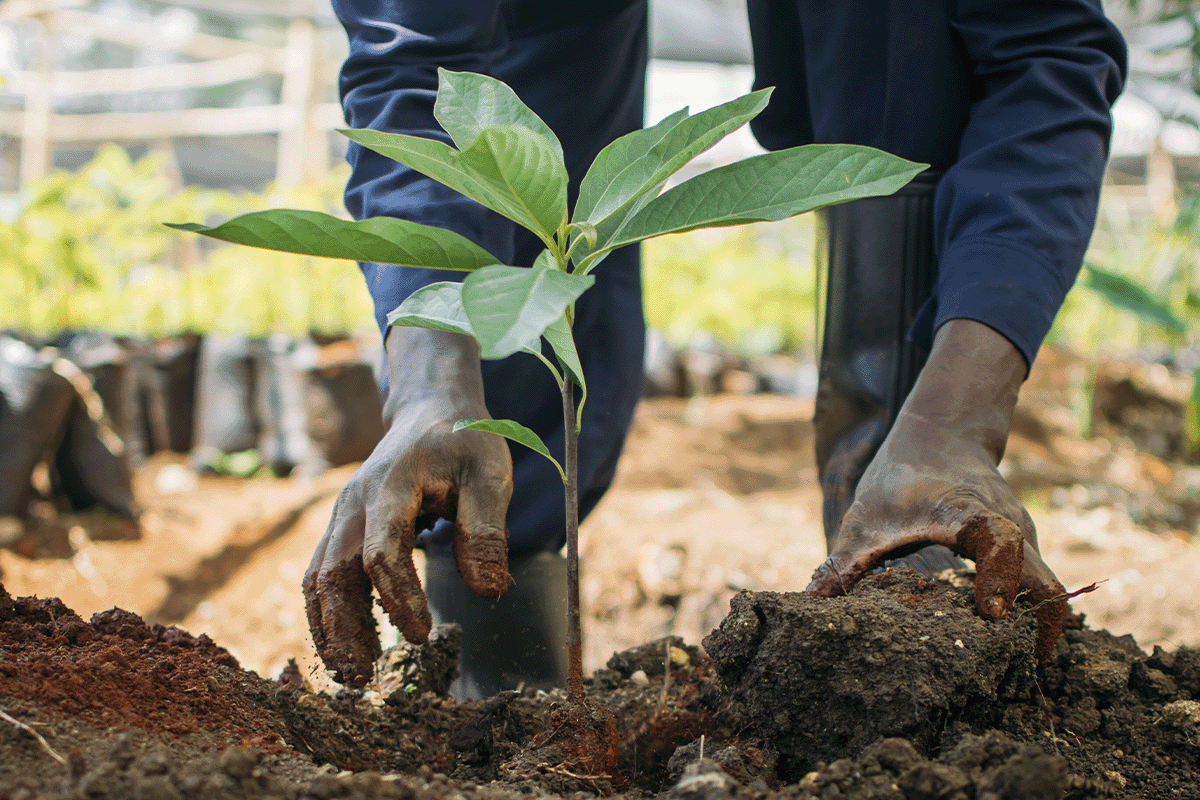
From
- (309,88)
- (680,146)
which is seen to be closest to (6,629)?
(680,146)

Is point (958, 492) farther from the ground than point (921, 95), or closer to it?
closer to it

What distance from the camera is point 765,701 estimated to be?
2.79 feet

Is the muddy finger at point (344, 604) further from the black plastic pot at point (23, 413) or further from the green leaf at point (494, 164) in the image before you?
the black plastic pot at point (23, 413)

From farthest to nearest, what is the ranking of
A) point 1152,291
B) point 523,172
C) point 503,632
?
point 1152,291
point 503,632
point 523,172

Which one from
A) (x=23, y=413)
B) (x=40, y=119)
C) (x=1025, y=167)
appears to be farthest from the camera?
(x=40, y=119)

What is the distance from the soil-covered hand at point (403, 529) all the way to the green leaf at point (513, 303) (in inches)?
13.6

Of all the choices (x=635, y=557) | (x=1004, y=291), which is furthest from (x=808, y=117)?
(x=635, y=557)

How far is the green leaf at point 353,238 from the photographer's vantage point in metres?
0.68

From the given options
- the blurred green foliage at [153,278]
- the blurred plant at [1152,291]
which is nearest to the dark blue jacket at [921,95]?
the blurred plant at [1152,291]

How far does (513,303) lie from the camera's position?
0.56 metres

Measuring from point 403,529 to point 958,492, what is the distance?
0.58 m

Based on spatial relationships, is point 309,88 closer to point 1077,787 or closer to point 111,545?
point 111,545

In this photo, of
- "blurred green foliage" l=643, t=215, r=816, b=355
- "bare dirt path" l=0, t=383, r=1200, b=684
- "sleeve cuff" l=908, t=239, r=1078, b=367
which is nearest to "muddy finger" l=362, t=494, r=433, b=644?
"sleeve cuff" l=908, t=239, r=1078, b=367

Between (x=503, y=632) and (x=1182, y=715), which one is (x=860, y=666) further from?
(x=503, y=632)
